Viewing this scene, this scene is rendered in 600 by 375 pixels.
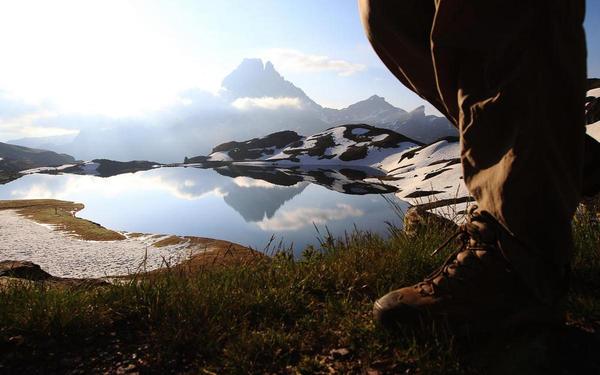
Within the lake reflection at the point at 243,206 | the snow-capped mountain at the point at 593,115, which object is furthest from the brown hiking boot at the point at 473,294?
the snow-capped mountain at the point at 593,115

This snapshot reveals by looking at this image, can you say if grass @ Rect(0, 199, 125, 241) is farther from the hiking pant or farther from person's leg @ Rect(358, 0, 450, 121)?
the hiking pant

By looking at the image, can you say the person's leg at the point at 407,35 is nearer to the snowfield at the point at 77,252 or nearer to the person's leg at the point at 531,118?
the person's leg at the point at 531,118

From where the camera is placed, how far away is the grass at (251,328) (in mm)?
1841

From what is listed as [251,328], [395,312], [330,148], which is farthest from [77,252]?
[330,148]

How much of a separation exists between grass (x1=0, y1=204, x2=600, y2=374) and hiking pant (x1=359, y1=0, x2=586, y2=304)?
1.59 feet

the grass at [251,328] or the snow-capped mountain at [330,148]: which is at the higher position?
the snow-capped mountain at [330,148]

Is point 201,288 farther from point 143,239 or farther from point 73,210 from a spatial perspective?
point 73,210

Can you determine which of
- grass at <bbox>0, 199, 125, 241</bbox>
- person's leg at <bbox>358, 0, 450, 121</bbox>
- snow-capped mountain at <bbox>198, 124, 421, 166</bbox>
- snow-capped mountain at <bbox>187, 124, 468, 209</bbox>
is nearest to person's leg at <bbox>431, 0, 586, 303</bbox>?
person's leg at <bbox>358, 0, 450, 121</bbox>

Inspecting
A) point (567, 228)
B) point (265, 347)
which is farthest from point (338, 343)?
point (567, 228)

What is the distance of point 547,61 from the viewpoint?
1.72 metres

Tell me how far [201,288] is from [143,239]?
53.8 meters

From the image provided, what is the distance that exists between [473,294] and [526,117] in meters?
0.92

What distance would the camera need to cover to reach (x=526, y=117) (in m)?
1.72

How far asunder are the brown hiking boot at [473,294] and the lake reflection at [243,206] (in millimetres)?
23225
